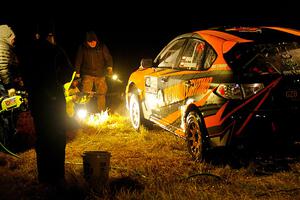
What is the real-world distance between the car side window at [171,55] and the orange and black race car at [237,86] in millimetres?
688

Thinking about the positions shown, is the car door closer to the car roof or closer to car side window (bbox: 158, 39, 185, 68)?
car side window (bbox: 158, 39, 185, 68)

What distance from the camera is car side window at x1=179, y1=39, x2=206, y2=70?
6629mm

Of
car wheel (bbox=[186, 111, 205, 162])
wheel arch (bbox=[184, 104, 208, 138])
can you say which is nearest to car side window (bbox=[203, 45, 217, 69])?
wheel arch (bbox=[184, 104, 208, 138])

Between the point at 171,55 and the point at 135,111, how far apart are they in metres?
1.78

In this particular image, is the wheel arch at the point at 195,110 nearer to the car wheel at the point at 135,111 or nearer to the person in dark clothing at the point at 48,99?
the person in dark clothing at the point at 48,99

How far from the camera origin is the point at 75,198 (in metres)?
5.12

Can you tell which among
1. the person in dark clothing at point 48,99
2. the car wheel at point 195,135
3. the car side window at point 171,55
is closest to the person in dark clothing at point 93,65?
the car side window at point 171,55

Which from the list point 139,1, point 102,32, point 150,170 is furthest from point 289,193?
point 139,1

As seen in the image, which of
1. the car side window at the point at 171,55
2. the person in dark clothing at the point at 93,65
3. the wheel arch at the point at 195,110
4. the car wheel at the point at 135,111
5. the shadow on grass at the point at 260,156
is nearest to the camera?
the shadow on grass at the point at 260,156

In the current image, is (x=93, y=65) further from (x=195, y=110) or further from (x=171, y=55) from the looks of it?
(x=195, y=110)

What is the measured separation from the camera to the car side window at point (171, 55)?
7.63m

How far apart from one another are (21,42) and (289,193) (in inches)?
134

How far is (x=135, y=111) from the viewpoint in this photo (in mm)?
9281

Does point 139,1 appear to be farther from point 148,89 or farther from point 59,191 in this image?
point 59,191
